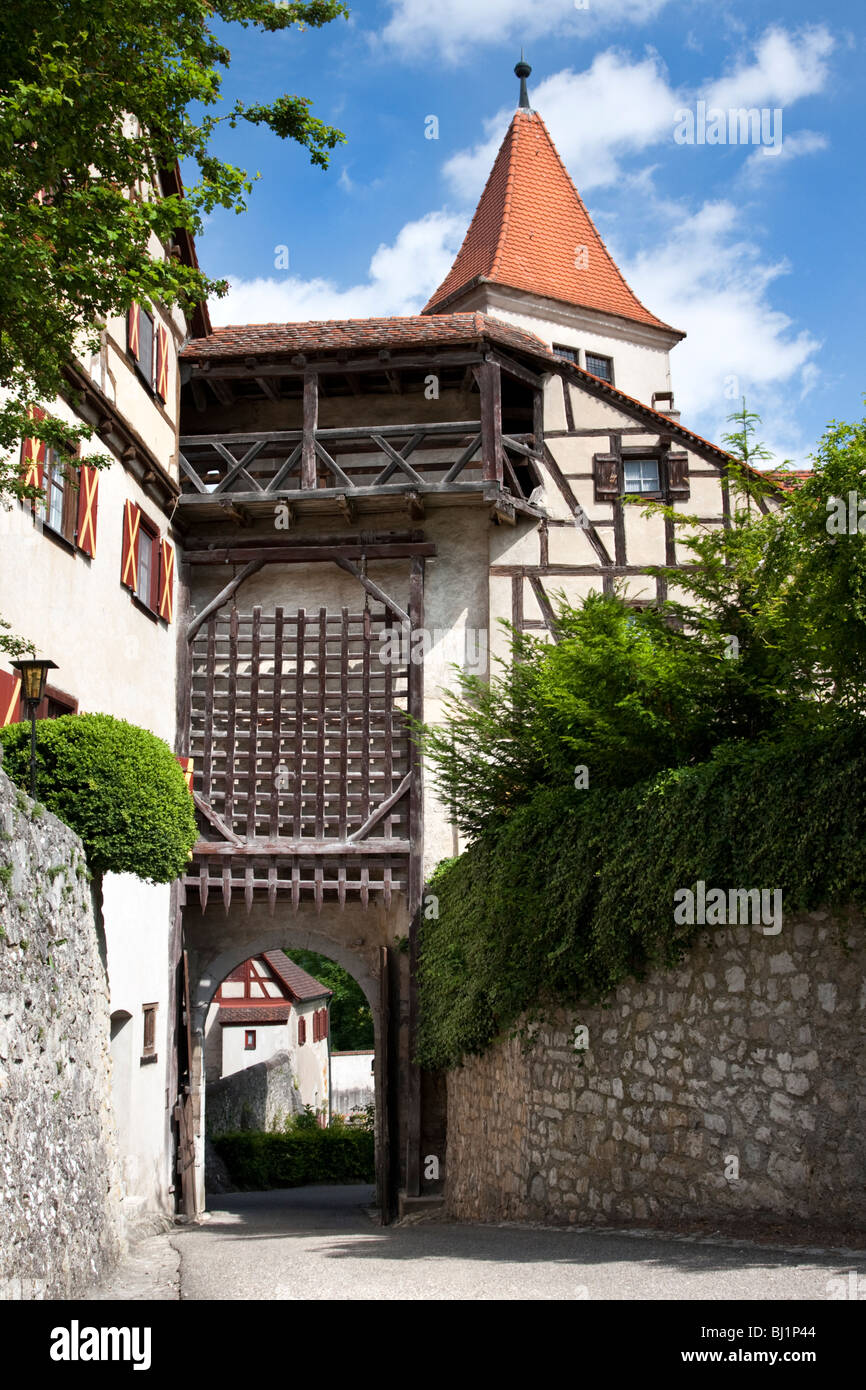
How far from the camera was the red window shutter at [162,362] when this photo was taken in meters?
13.2

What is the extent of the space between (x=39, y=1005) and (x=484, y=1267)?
8.43 feet

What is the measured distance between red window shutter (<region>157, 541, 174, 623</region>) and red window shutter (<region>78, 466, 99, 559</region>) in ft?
7.87

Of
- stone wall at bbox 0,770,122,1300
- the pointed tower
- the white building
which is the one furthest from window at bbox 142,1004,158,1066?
the white building

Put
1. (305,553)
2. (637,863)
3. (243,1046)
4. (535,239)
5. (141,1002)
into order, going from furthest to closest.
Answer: (243,1046) → (535,239) → (305,553) → (141,1002) → (637,863)

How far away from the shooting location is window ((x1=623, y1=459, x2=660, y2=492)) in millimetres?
14961

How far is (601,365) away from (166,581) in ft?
28.3

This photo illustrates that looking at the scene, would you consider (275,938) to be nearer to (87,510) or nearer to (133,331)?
(87,510)

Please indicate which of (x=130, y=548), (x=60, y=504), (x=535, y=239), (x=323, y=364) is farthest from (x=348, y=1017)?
(x=60, y=504)

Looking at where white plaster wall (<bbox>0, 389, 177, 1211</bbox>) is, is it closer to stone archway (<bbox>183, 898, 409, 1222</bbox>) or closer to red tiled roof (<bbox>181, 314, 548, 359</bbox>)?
stone archway (<bbox>183, 898, 409, 1222</bbox>)

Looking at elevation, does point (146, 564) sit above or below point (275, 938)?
above

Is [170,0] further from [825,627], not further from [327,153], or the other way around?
[825,627]

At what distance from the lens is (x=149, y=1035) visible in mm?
12852

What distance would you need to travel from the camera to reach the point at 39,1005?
5762 millimetres

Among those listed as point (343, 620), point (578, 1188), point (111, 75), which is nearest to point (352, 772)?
point (343, 620)
